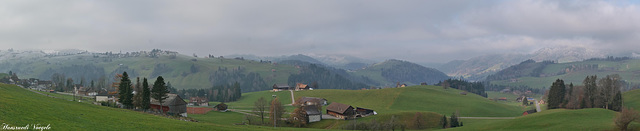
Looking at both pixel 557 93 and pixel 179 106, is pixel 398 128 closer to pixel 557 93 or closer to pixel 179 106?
pixel 179 106

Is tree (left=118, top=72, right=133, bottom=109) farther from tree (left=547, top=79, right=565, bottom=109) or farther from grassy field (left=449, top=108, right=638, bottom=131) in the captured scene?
tree (left=547, top=79, right=565, bottom=109)

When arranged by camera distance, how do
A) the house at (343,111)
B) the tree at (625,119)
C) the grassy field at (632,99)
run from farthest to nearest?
the grassy field at (632,99) < the house at (343,111) < the tree at (625,119)

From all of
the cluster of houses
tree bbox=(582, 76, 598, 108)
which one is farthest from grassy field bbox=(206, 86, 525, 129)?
tree bbox=(582, 76, 598, 108)

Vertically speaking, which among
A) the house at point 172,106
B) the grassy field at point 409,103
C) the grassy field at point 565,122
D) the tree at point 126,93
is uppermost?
the tree at point 126,93

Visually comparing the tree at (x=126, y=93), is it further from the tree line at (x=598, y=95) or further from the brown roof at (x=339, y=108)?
the tree line at (x=598, y=95)

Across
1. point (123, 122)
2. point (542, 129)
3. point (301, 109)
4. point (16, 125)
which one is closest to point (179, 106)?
point (301, 109)

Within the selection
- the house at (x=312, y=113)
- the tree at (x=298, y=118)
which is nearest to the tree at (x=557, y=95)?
the house at (x=312, y=113)

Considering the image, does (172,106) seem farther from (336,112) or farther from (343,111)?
(343,111)

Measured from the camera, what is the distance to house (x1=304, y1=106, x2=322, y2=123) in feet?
325

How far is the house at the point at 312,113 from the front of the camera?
325 feet

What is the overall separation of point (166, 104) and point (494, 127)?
8517cm

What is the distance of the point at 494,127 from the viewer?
2908 inches

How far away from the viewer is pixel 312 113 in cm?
10025

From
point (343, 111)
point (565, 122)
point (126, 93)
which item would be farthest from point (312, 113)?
point (565, 122)
